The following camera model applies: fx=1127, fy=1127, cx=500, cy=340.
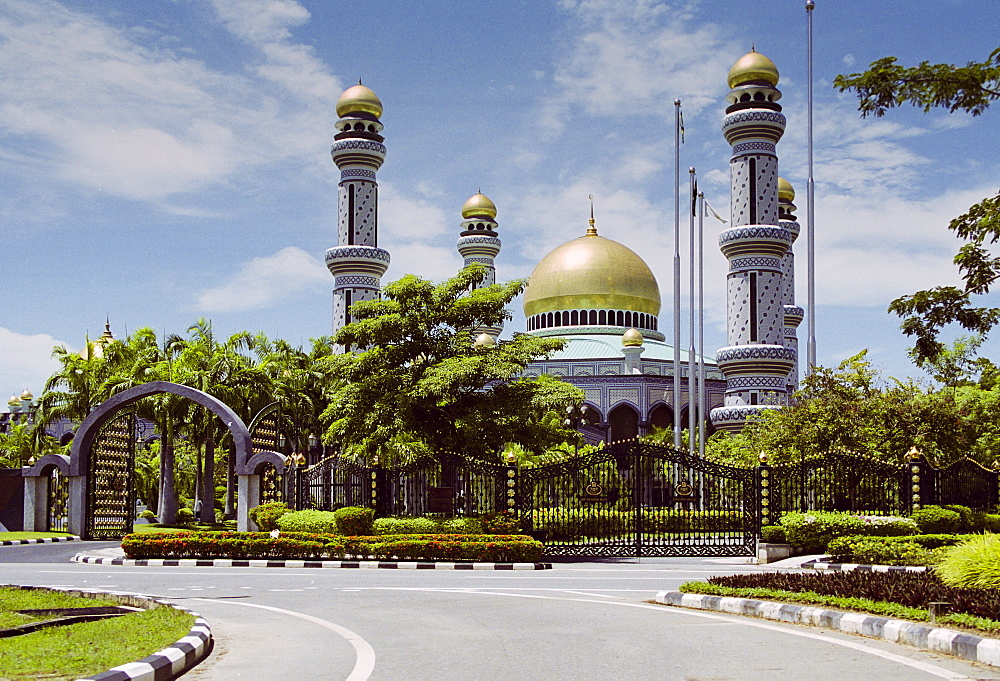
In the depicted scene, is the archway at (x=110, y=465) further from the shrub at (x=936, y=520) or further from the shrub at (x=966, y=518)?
the shrub at (x=966, y=518)

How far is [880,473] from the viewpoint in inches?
953

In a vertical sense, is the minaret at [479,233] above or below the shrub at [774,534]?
above

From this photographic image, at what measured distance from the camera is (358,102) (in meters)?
60.1

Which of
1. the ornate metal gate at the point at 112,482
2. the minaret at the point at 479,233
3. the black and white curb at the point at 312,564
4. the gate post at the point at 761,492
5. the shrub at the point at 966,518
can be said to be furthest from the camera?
the minaret at the point at 479,233

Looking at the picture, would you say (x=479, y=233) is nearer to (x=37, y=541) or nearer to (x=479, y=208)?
(x=479, y=208)

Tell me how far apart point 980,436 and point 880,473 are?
12.6 metres

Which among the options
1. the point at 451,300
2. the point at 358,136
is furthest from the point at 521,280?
the point at 358,136

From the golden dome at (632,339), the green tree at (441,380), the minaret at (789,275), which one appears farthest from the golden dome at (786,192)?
the green tree at (441,380)

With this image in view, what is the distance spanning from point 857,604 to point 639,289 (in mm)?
68400

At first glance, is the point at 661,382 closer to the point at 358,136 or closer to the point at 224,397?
the point at 358,136

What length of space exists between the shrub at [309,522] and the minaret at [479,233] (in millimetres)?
58076

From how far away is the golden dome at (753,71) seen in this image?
5553 cm

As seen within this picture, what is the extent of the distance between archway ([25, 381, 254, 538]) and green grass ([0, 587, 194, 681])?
1884 cm

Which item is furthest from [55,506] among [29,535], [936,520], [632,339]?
[632,339]
